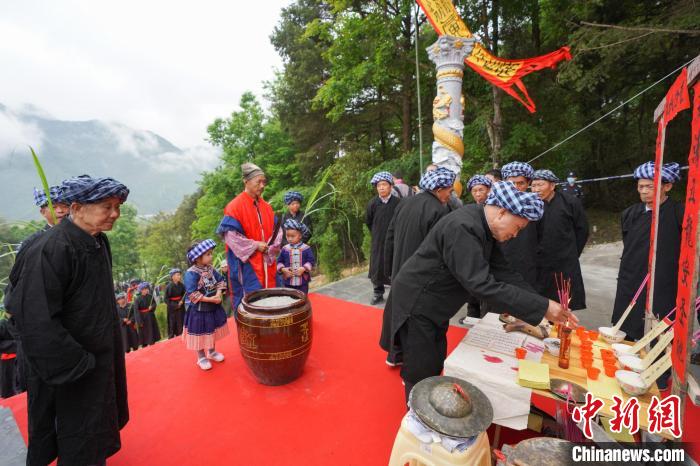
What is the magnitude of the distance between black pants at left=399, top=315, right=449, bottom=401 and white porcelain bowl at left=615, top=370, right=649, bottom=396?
0.94m

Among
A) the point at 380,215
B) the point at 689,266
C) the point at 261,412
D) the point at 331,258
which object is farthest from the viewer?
the point at 331,258

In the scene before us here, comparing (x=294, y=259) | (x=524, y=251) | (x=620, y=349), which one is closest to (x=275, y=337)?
(x=294, y=259)

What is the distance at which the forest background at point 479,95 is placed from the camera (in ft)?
27.2

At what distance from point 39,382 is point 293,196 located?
12.8 ft

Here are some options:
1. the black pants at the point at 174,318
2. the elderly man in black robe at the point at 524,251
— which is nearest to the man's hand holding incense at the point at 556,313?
the elderly man in black robe at the point at 524,251

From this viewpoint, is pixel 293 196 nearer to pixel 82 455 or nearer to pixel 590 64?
pixel 82 455

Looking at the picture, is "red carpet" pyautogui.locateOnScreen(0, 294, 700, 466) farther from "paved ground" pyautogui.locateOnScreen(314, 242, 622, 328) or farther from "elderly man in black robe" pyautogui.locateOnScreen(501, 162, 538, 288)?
"paved ground" pyautogui.locateOnScreen(314, 242, 622, 328)

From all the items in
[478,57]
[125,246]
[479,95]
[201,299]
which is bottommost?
[125,246]

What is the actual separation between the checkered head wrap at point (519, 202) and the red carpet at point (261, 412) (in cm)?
153

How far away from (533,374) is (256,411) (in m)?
2.03

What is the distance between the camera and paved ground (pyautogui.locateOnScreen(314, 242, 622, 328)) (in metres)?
4.59

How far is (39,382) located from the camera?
5.69 feet

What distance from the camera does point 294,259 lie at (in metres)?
4.06

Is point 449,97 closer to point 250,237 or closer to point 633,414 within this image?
point 250,237
